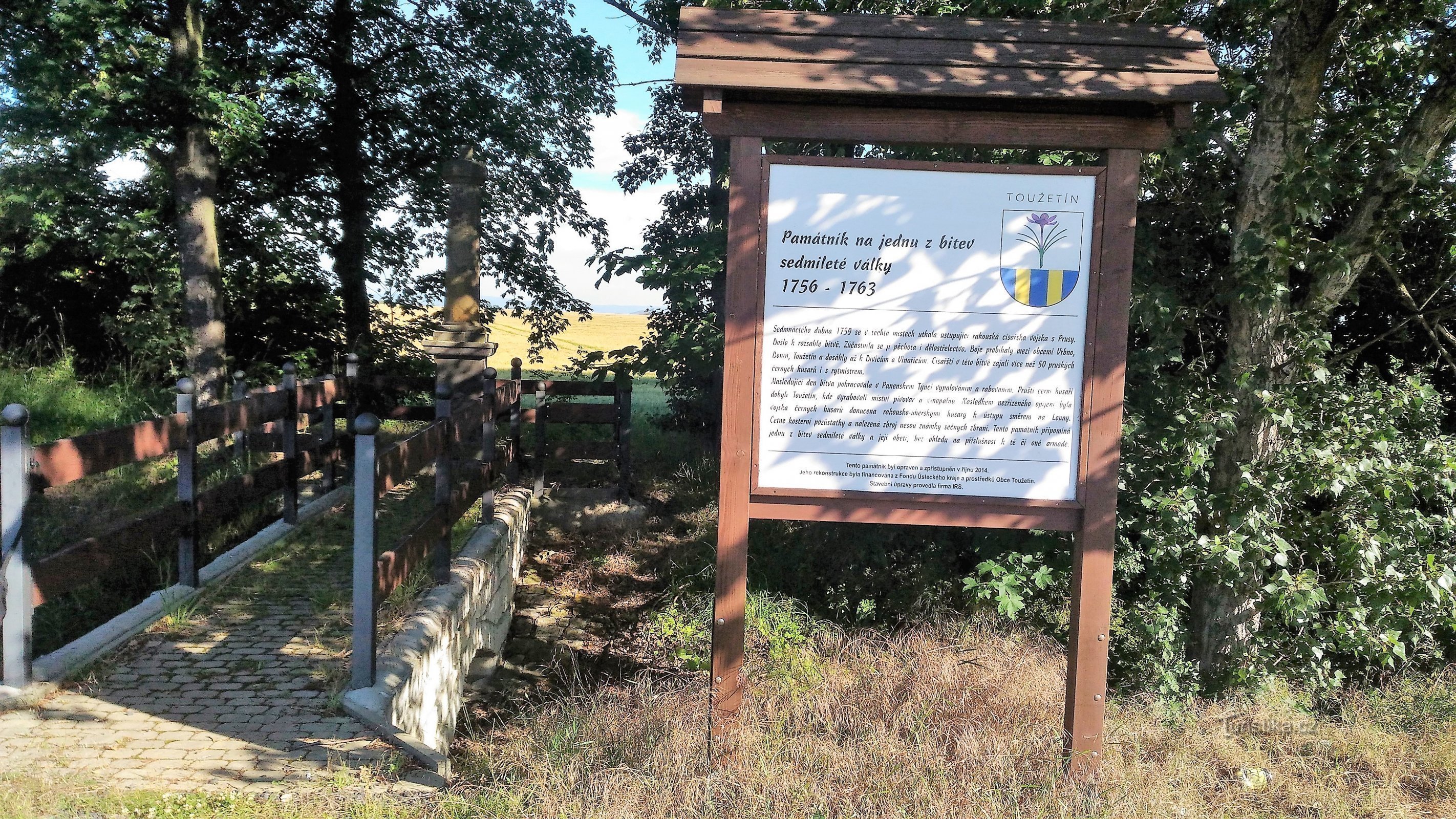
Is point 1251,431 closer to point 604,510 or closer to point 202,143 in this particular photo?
point 604,510

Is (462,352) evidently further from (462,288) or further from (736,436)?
(736,436)

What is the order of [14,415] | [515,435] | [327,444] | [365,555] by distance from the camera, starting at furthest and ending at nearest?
[515,435]
[327,444]
[365,555]
[14,415]

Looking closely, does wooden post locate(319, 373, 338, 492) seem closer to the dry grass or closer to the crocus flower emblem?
the dry grass

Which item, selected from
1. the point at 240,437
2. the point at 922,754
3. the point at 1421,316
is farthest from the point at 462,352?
the point at 1421,316

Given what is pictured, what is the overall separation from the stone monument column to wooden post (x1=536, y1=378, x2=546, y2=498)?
71 centimetres

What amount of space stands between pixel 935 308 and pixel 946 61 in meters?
0.94

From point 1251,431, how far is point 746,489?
12.4 feet

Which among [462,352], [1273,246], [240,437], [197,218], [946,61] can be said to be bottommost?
[240,437]

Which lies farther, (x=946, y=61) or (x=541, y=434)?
(x=541, y=434)

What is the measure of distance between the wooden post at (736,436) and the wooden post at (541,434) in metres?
6.93

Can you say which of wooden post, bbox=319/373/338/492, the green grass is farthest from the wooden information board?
the green grass

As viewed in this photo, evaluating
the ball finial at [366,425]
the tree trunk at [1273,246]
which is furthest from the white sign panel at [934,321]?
the tree trunk at [1273,246]

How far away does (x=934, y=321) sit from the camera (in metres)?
3.86

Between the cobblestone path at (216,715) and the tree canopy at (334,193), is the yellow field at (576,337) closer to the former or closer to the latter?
the tree canopy at (334,193)
